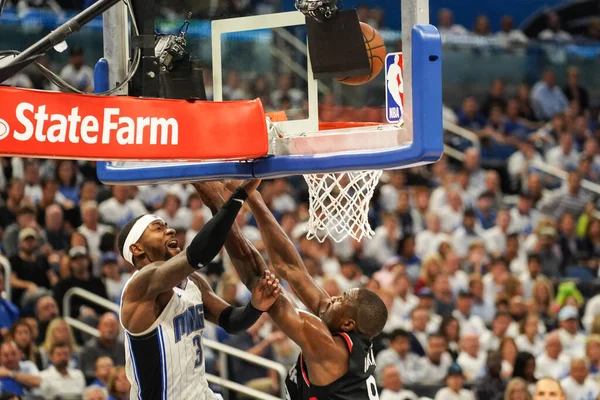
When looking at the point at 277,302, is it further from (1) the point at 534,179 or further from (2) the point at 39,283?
(1) the point at 534,179

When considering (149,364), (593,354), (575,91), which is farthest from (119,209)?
(575,91)

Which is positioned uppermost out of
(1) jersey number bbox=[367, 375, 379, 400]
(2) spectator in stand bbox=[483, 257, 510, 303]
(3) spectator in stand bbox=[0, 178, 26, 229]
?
(3) spectator in stand bbox=[0, 178, 26, 229]

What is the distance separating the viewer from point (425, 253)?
11.5 metres

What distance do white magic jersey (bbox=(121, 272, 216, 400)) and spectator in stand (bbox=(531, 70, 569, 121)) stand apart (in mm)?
10528

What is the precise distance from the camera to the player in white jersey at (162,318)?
5.09m

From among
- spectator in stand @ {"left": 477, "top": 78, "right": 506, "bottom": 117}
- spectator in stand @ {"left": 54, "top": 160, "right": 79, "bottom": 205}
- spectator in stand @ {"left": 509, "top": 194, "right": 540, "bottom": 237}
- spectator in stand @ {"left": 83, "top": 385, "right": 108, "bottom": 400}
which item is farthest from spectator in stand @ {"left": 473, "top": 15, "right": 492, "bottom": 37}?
spectator in stand @ {"left": 83, "top": 385, "right": 108, "bottom": 400}

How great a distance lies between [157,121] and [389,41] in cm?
116

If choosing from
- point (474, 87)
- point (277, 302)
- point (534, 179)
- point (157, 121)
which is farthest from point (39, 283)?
point (474, 87)

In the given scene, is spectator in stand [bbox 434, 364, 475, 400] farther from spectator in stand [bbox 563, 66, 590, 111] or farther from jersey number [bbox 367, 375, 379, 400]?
spectator in stand [bbox 563, 66, 590, 111]

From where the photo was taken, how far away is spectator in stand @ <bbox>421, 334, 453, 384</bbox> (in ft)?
31.4

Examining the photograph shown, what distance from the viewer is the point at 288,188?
11.8 m

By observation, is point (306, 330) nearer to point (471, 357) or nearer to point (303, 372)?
point (303, 372)

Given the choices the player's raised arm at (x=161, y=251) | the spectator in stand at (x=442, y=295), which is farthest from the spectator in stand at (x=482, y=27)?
the player's raised arm at (x=161, y=251)

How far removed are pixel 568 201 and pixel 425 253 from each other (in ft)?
8.13
